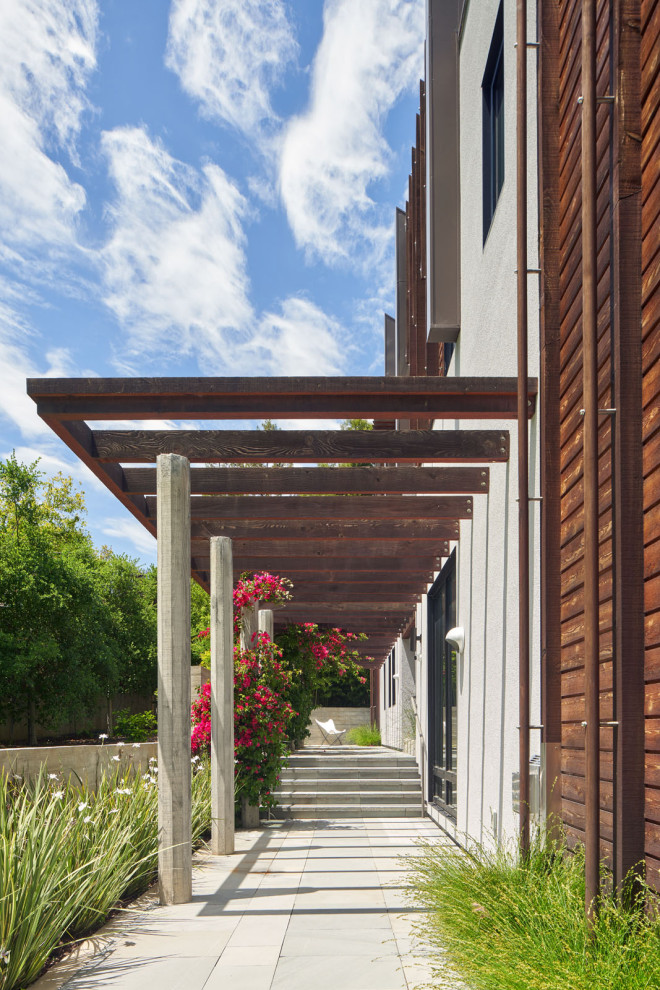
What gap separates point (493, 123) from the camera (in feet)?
28.0

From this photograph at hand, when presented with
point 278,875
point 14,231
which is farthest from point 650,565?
point 14,231

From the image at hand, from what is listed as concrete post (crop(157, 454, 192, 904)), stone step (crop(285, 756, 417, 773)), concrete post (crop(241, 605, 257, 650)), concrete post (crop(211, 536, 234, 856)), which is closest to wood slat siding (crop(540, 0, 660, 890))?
concrete post (crop(157, 454, 192, 904))

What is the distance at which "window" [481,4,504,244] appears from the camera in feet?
26.1

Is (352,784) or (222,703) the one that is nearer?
(222,703)

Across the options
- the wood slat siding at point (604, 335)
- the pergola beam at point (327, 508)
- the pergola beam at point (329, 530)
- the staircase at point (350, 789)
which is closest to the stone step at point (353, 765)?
the staircase at point (350, 789)

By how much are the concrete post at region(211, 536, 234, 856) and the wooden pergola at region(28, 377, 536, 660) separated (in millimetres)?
515

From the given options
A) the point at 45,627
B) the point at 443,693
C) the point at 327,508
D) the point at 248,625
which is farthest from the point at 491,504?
the point at 45,627

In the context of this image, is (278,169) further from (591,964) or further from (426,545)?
(591,964)

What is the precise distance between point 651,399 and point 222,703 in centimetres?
655

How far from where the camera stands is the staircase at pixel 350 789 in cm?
1384

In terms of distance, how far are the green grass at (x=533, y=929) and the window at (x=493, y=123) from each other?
542 centimetres

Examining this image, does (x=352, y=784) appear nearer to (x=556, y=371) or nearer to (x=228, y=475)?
(x=228, y=475)

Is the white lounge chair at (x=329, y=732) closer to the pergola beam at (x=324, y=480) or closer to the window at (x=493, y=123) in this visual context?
the pergola beam at (x=324, y=480)

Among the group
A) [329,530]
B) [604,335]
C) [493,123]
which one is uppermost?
[493,123]
